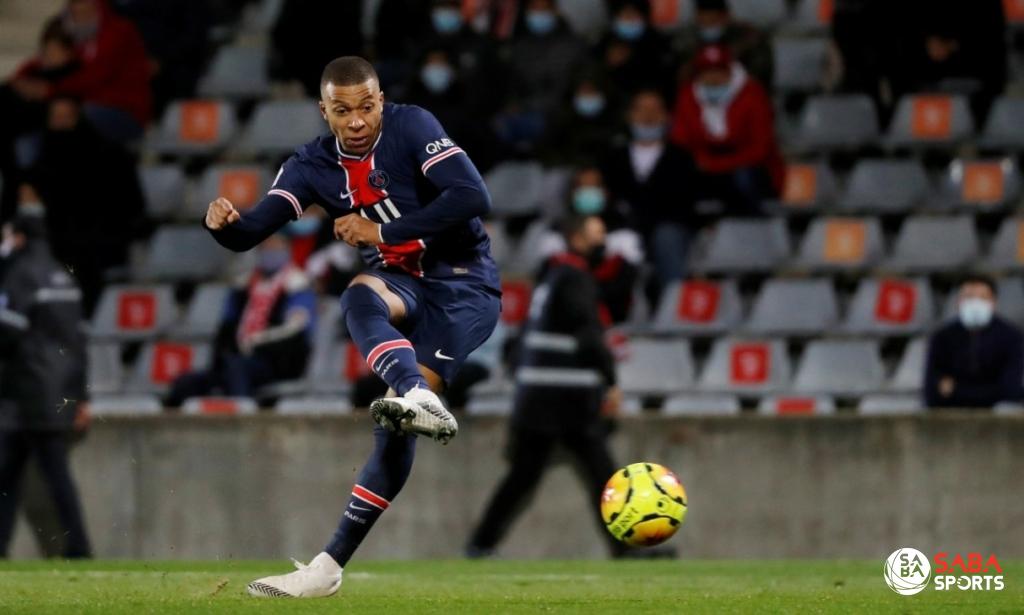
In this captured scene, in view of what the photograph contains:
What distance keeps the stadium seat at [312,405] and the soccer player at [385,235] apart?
5.86 metres

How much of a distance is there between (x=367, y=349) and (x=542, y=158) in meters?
7.80

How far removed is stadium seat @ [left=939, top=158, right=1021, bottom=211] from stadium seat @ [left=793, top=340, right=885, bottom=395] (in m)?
1.60

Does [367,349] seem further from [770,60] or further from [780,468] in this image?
[770,60]

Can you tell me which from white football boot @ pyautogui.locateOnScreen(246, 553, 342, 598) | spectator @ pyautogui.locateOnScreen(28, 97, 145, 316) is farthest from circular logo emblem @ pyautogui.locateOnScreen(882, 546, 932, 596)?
spectator @ pyautogui.locateOnScreen(28, 97, 145, 316)

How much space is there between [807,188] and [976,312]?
2.75 m

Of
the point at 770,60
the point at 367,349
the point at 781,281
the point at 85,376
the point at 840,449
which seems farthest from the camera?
the point at 770,60

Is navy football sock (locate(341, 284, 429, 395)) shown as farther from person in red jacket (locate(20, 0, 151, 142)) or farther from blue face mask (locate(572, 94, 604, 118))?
person in red jacket (locate(20, 0, 151, 142))

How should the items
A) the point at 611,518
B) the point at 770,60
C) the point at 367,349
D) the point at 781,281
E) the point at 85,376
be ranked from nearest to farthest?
the point at 367,349 → the point at 611,518 → the point at 85,376 → the point at 781,281 → the point at 770,60

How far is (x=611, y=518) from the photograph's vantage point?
9102 millimetres

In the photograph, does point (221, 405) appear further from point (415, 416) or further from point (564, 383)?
point (415, 416)

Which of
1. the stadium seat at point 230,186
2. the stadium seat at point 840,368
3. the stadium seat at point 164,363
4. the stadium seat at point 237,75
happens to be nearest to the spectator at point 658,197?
the stadium seat at point 840,368

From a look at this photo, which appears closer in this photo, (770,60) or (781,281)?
(781,281)

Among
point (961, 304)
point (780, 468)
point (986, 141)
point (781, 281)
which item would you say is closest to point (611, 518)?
point (780, 468)

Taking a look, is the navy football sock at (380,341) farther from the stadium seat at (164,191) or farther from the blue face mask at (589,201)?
the stadium seat at (164,191)
